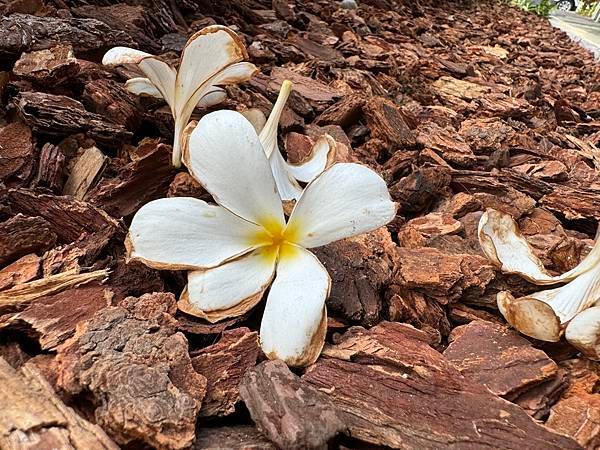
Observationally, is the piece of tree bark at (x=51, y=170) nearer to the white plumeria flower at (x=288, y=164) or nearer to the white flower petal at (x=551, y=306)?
the white plumeria flower at (x=288, y=164)

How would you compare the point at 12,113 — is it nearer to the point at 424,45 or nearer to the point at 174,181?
the point at 174,181

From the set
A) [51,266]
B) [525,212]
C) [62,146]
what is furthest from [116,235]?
[525,212]

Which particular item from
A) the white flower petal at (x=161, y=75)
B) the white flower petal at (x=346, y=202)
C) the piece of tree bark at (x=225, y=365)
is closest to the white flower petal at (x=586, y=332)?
the white flower petal at (x=346, y=202)

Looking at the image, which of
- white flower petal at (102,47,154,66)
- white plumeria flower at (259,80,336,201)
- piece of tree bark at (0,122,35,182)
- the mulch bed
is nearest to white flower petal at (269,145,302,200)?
white plumeria flower at (259,80,336,201)

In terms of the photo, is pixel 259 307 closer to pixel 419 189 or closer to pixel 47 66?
Answer: pixel 419 189

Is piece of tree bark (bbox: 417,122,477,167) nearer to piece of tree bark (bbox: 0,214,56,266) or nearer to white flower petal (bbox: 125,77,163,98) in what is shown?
white flower petal (bbox: 125,77,163,98)

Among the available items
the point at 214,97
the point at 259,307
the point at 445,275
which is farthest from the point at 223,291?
the point at 214,97
